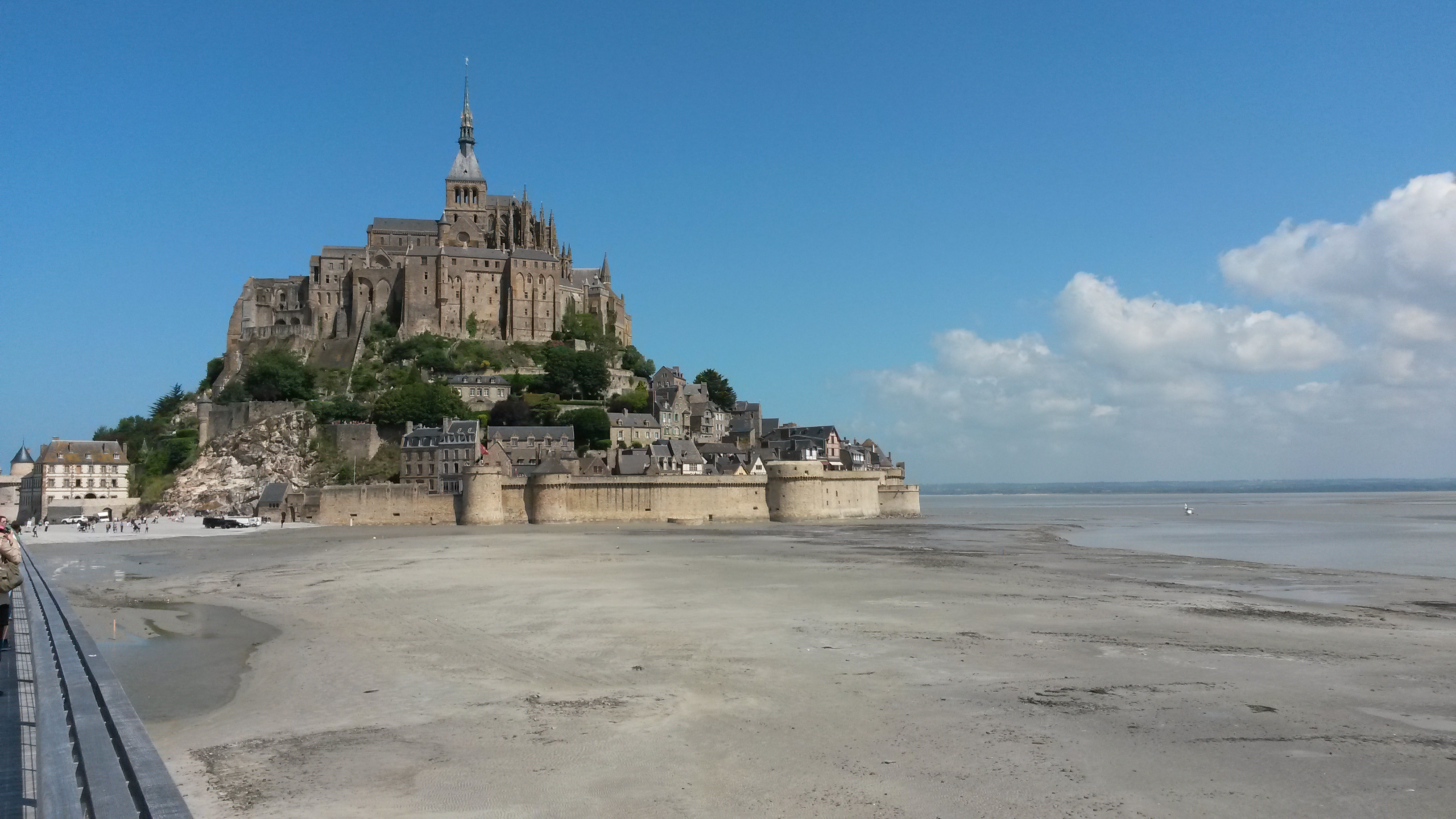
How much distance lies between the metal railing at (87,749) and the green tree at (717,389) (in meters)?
73.3

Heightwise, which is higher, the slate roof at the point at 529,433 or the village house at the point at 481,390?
the village house at the point at 481,390

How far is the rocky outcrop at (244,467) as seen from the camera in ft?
177

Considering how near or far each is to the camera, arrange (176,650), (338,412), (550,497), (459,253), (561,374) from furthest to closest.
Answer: (459,253)
(561,374)
(338,412)
(550,497)
(176,650)

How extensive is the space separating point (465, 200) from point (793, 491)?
1734 inches

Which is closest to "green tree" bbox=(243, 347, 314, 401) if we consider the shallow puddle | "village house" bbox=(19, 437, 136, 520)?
"village house" bbox=(19, 437, 136, 520)

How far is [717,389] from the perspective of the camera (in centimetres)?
7969

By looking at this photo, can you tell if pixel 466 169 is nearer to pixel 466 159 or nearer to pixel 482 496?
pixel 466 159

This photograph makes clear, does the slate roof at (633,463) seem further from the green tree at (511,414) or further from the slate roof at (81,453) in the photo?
the slate roof at (81,453)

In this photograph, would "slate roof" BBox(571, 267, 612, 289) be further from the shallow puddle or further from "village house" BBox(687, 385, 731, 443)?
the shallow puddle

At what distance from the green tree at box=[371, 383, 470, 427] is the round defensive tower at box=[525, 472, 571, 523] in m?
11.2

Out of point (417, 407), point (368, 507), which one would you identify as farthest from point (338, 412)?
point (368, 507)

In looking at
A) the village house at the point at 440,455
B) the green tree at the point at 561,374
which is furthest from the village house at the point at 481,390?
the village house at the point at 440,455

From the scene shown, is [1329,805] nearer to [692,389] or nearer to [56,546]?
[56,546]

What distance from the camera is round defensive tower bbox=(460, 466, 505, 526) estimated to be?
1873 inches
